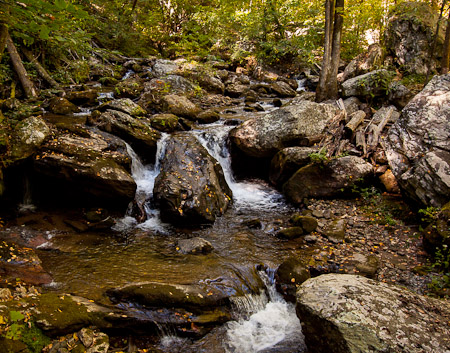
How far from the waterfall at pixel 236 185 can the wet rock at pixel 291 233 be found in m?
1.60

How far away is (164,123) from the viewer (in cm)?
997

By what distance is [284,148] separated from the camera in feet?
29.6

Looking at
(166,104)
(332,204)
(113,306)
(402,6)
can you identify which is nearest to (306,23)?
(402,6)

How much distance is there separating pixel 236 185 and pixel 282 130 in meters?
2.43

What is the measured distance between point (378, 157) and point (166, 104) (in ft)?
27.2

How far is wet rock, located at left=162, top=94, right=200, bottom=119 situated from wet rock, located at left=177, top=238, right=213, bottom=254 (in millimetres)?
6942

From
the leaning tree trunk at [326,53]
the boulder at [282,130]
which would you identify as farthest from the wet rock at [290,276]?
the leaning tree trunk at [326,53]

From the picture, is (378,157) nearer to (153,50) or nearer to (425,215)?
(425,215)

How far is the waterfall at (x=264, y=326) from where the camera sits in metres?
4.00

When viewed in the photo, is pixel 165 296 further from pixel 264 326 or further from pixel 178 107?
pixel 178 107

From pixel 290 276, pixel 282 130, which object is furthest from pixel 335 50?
pixel 290 276

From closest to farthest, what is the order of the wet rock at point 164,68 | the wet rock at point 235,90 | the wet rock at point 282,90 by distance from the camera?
1. the wet rock at point 164,68
2. the wet rock at point 235,90
3. the wet rock at point 282,90

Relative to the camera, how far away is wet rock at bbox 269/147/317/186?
8.33 m

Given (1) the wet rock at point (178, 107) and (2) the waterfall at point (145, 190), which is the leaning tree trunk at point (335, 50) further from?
(2) the waterfall at point (145, 190)
